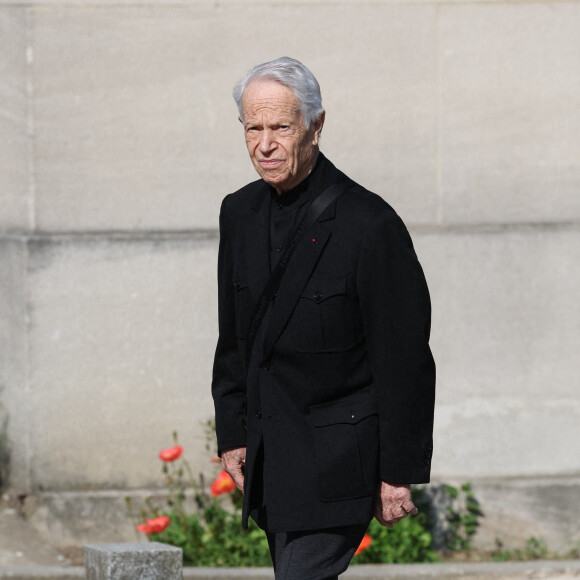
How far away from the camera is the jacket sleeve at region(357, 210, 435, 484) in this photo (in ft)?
10.3

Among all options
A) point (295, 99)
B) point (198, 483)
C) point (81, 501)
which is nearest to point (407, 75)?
point (198, 483)

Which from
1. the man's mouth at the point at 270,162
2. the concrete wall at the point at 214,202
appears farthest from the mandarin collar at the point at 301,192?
the concrete wall at the point at 214,202

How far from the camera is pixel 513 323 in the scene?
6316 millimetres

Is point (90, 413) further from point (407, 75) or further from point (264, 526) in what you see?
point (264, 526)

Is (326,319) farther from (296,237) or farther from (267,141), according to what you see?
(267,141)

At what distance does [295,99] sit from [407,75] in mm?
3219

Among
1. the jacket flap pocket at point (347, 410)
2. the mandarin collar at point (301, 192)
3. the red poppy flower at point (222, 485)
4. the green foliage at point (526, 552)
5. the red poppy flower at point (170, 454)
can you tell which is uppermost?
the mandarin collar at point (301, 192)

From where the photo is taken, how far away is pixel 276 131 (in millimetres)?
3178

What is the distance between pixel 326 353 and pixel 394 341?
0.19 metres

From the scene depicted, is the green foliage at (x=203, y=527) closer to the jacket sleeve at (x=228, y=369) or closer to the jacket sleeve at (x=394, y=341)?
the jacket sleeve at (x=228, y=369)

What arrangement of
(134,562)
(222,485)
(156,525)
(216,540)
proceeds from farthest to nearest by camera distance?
(216,540), (222,485), (156,525), (134,562)

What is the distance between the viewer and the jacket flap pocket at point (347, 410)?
3184 mm

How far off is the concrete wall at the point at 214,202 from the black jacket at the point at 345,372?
9.85ft

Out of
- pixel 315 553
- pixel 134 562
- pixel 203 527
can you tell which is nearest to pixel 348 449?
pixel 315 553
